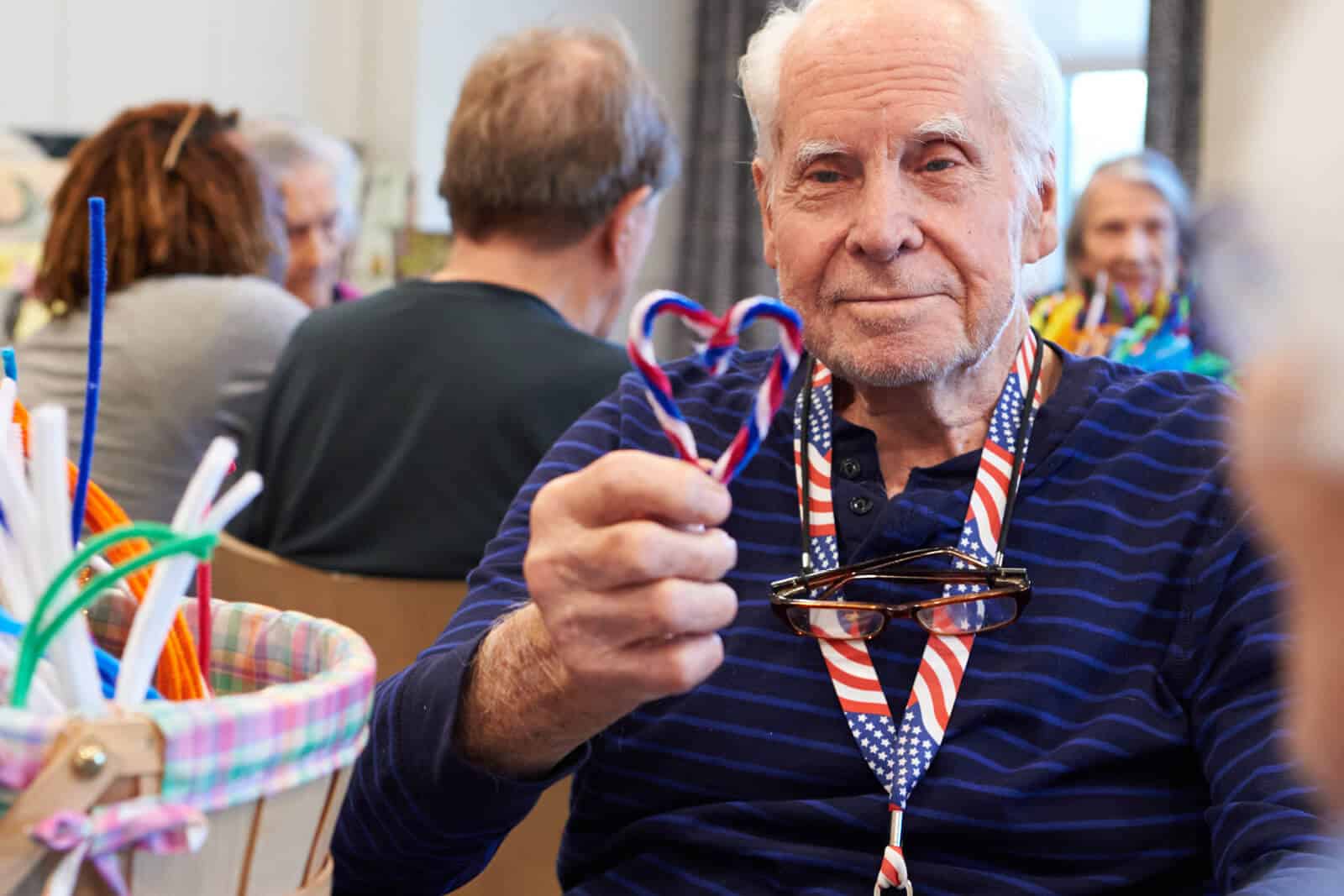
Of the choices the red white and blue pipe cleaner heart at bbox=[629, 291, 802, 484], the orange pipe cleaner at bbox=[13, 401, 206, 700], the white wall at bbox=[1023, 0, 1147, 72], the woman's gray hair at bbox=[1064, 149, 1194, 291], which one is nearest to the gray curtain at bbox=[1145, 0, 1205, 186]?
the white wall at bbox=[1023, 0, 1147, 72]

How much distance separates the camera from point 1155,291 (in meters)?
3.64

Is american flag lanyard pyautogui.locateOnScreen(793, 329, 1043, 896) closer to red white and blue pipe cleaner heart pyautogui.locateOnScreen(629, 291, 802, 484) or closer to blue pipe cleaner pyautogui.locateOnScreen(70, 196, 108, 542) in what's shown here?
red white and blue pipe cleaner heart pyautogui.locateOnScreen(629, 291, 802, 484)

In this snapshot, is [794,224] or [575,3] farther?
[575,3]

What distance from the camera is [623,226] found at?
222cm

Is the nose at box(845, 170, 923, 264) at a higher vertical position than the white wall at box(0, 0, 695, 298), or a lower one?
lower

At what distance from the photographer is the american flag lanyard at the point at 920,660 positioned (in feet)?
3.55

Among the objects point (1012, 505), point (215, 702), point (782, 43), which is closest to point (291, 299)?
point (782, 43)

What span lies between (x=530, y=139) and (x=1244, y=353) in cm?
169

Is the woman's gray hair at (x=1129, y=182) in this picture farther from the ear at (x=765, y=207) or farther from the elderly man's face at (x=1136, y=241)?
the ear at (x=765, y=207)

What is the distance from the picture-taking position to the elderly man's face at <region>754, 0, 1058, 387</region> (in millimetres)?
1193

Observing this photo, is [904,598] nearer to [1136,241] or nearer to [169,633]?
[169,633]

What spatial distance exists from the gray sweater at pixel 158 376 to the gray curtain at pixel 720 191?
3918 millimetres

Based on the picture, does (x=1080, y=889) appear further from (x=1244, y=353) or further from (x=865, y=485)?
(x=1244, y=353)

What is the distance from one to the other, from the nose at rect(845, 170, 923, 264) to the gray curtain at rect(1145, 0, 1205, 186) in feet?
13.9
